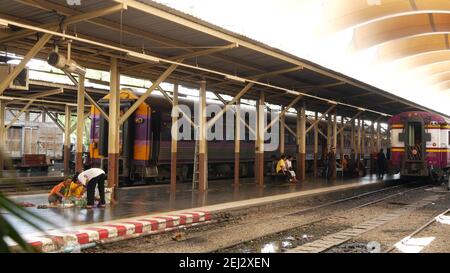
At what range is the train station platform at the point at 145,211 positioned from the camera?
7.89 m

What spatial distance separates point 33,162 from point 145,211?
18.4 meters

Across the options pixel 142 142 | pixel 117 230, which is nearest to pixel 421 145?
pixel 142 142

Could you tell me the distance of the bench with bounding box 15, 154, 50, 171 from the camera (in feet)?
86.1

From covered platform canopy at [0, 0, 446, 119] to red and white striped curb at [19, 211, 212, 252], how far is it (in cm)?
346

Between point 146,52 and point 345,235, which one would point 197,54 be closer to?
point 146,52

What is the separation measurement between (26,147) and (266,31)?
52.4ft

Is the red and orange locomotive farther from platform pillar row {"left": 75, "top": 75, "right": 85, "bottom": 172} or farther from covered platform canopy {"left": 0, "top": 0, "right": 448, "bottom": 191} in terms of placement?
platform pillar row {"left": 75, "top": 75, "right": 85, "bottom": 172}

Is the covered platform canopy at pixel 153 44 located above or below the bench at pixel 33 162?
above

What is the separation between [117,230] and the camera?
27.6 ft

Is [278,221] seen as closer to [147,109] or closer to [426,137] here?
[147,109]

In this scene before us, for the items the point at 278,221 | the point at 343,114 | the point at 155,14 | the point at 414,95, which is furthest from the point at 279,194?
the point at 414,95

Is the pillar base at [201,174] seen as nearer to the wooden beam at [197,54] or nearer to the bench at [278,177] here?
the wooden beam at [197,54]

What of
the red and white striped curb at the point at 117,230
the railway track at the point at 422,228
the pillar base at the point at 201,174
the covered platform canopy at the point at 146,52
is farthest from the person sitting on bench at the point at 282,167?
the red and white striped curb at the point at 117,230

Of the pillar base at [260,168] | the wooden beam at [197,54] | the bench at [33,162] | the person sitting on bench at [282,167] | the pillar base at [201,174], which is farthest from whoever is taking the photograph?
the bench at [33,162]
